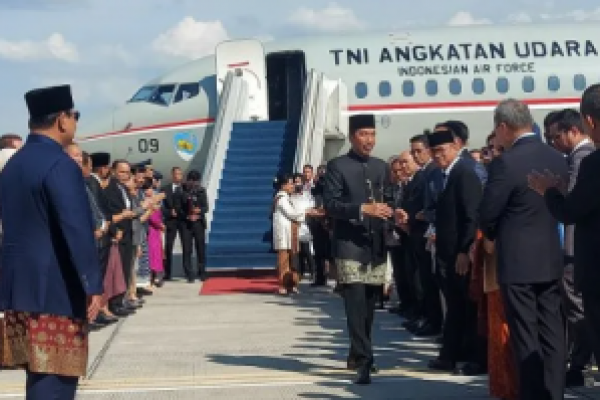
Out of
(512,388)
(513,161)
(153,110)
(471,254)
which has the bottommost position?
(512,388)

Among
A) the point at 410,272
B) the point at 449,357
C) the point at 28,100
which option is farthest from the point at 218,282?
the point at 28,100

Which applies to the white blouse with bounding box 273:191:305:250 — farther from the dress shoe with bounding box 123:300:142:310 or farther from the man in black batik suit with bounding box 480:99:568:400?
the man in black batik suit with bounding box 480:99:568:400

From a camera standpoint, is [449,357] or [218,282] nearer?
[449,357]

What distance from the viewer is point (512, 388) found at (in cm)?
784

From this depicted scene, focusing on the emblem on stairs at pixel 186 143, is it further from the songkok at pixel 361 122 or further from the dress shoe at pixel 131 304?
the songkok at pixel 361 122

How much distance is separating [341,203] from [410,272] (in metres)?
4.09

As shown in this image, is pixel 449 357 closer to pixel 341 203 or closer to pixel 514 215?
pixel 341 203

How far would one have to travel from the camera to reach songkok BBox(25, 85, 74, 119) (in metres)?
5.90

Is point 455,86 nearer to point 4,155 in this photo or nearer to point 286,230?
point 286,230

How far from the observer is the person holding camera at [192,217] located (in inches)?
744

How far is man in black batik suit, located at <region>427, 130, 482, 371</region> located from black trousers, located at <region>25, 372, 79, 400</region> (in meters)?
3.53

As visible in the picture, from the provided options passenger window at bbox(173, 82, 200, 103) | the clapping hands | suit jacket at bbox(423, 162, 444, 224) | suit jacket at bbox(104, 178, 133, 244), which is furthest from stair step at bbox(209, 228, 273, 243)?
the clapping hands

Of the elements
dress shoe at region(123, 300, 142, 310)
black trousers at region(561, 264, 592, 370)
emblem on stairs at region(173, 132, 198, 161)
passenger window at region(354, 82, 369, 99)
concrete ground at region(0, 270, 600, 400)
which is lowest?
concrete ground at region(0, 270, 600, 400)

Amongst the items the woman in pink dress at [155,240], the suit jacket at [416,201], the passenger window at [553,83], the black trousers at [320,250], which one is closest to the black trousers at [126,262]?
the woman in pink dress at [155,240]
